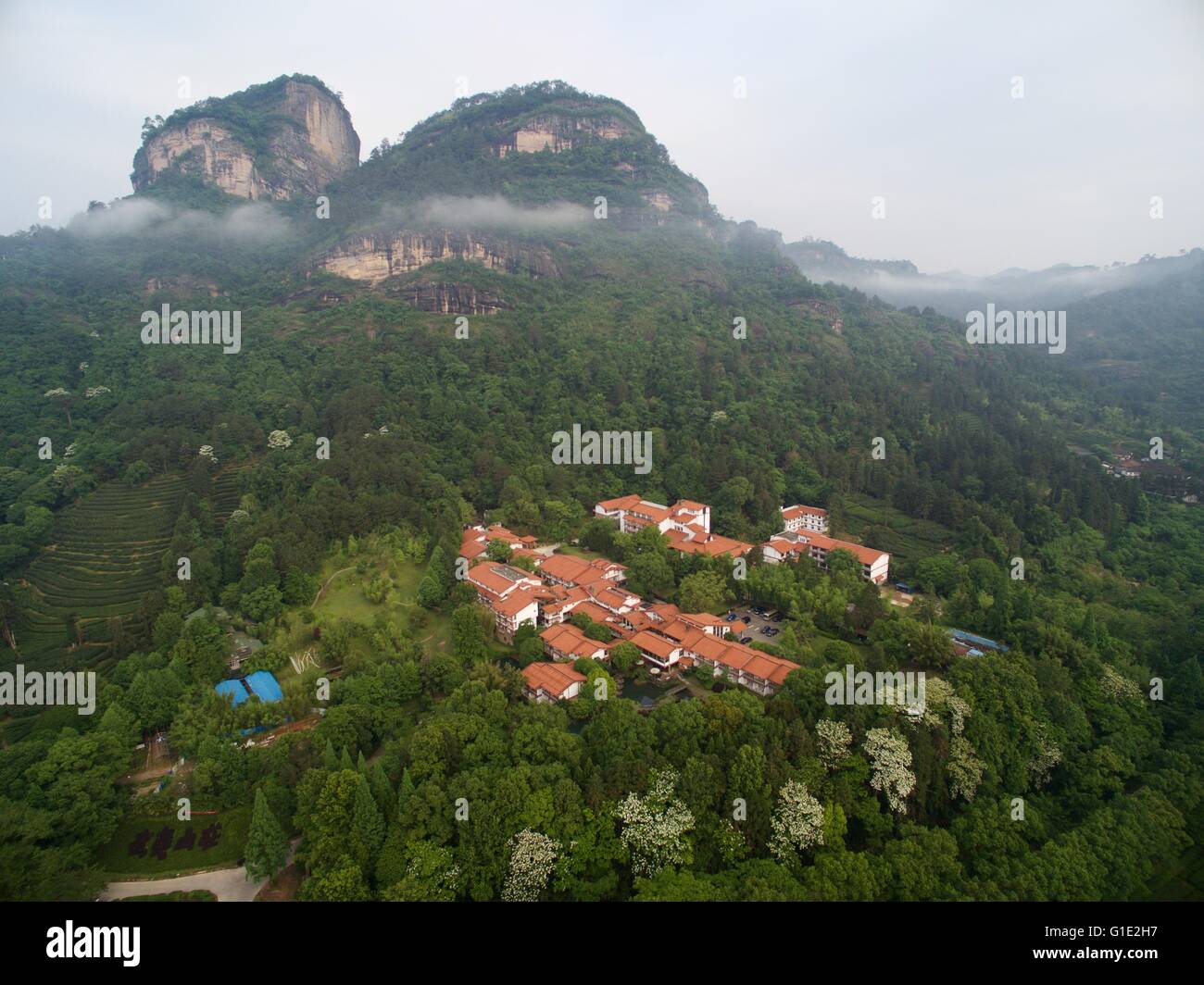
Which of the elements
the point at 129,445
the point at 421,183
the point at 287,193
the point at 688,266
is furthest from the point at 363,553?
the point at 287,193

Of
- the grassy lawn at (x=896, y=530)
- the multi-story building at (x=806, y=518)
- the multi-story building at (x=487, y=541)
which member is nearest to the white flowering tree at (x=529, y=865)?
the multi-story building at (x=487, y=541)

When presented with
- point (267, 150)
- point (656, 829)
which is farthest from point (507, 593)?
point (267, 150)

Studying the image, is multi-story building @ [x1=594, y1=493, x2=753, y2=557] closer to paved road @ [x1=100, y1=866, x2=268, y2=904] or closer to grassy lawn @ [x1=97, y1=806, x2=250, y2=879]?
grassy lawn @ [x1=97, y1=806, x2=250, y2=879]

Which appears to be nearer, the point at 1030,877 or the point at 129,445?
the point at 1030,877

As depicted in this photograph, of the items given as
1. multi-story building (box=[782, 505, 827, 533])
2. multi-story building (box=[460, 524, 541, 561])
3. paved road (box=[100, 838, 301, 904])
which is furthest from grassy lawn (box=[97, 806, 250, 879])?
multi-story building (box=[782, 505, 827, 533])

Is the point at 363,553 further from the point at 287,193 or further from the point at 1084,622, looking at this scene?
the point at 287,193

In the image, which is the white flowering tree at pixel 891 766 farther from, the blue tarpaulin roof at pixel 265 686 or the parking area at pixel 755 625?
the blue tarpaulin roof at pixel 265 686
